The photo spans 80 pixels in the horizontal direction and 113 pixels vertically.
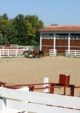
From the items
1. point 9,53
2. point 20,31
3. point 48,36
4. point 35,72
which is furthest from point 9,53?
point 20,31

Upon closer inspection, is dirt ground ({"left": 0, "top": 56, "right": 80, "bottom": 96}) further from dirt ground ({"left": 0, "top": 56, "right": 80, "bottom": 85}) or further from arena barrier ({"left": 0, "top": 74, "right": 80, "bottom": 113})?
arena barrier ({"left": 0, "top": 74, "right": 80, "bottom": 113})

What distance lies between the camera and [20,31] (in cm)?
11319

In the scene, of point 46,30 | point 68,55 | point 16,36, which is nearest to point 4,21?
point 16,36

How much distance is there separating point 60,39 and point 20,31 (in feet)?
159

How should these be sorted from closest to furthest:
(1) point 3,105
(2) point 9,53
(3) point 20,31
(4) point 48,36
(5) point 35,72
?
(1) point 3,105 < (5) point 35,72 < (2) point 9,53 < (4) point 48,36 < (3) point 20,31

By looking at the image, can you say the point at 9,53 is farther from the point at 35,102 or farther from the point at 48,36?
the point at 35,102

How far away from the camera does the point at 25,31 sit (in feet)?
380

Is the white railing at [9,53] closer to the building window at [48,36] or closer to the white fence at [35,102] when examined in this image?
the building window at [48,36]

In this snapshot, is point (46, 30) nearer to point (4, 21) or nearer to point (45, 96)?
point (4, 21)

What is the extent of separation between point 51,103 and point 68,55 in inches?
1882

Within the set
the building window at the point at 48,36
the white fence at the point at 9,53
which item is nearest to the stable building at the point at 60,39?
the building window at the point at 48,36

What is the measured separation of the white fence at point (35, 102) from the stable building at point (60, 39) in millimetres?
57166

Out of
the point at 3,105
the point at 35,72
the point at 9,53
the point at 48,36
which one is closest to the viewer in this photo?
the point at 3,105

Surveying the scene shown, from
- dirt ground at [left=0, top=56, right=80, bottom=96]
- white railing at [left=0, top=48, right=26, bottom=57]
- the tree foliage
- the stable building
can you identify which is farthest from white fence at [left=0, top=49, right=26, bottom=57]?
the tree foliage
